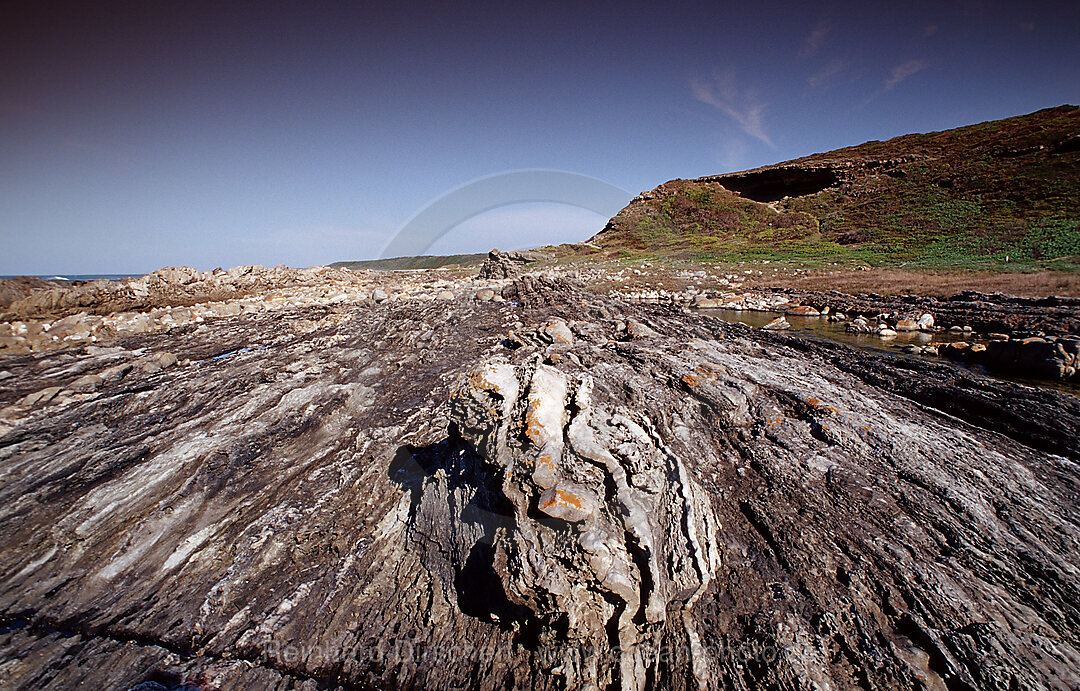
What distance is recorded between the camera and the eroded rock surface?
2793mm

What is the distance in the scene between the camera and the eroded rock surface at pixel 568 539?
9.16ft

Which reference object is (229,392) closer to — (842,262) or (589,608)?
(589,608)

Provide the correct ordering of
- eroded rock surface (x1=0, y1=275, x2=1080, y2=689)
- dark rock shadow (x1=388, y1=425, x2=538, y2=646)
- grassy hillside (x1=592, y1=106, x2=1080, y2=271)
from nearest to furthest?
1. eroded rock surface (x1=0, y1=275, x2=1080, y2=689)
2. dark rock shadow (x1=388, y1=425, x2=538, y2=646)
3. grassy hillside (x1=592, y1=106, x2=1080, y2=271)

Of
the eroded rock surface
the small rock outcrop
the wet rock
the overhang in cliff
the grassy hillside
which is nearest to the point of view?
the eroded rock surface

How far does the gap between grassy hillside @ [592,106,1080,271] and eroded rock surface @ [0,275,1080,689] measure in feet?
79.2

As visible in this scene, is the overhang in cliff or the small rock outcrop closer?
the small rock outcrop

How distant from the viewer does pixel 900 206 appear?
3553cm

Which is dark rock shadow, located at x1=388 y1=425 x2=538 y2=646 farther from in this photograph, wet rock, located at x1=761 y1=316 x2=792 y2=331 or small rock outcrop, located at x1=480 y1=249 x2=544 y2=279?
small rock outcrop, located at x1=480 y1=249 x2=544 y2=279

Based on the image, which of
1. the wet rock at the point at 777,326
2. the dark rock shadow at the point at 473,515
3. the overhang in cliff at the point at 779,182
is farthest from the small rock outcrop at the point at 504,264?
the overhang in cliff at the point at 779,182

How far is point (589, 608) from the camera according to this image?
9.41 ft

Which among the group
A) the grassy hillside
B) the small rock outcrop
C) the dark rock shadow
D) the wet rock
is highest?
the grassy hillside

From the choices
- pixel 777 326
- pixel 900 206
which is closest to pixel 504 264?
pixel 777 326

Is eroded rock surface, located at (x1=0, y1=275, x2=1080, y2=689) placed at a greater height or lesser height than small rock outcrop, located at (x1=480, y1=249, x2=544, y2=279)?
lesser

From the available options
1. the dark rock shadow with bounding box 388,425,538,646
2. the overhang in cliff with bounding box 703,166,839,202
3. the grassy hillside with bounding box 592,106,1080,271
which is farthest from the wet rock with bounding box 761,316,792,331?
the overhang in cliff with bounding box 703,166,839,202
